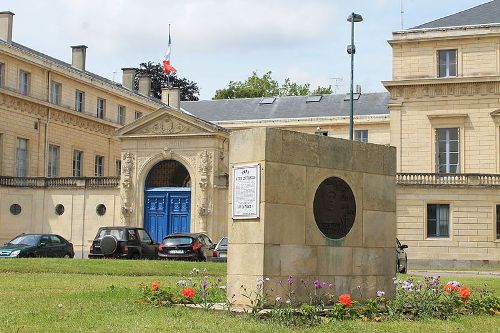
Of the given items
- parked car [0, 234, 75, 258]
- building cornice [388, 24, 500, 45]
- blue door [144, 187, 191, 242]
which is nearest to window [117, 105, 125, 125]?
blue door [144, 187, 191, 242]

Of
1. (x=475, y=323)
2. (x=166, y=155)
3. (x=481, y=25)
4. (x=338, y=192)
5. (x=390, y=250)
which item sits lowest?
(x=475, y=323)

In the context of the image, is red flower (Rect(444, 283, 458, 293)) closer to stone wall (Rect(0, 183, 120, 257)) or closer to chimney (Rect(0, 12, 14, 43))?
stone wall (Rect(0, 183, 120, 257))

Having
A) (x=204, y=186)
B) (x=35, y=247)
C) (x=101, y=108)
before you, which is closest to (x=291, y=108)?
(x=101, y=108)

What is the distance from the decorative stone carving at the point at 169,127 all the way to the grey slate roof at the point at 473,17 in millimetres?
15140

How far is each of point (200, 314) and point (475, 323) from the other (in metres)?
4.20

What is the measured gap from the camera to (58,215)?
4684 cm

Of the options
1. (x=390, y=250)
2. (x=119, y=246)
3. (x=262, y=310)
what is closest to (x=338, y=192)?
(x=390, y=250)

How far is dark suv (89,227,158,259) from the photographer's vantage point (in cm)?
3441

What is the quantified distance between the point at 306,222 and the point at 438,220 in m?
32.3

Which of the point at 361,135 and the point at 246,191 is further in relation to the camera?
the point at 361,135

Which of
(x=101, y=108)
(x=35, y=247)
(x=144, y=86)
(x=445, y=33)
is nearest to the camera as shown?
(x=35, y=247)

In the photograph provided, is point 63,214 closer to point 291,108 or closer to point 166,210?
point 166,210

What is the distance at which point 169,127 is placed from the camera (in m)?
44.4

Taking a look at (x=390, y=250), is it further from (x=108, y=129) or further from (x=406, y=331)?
(x=108, y=129)
